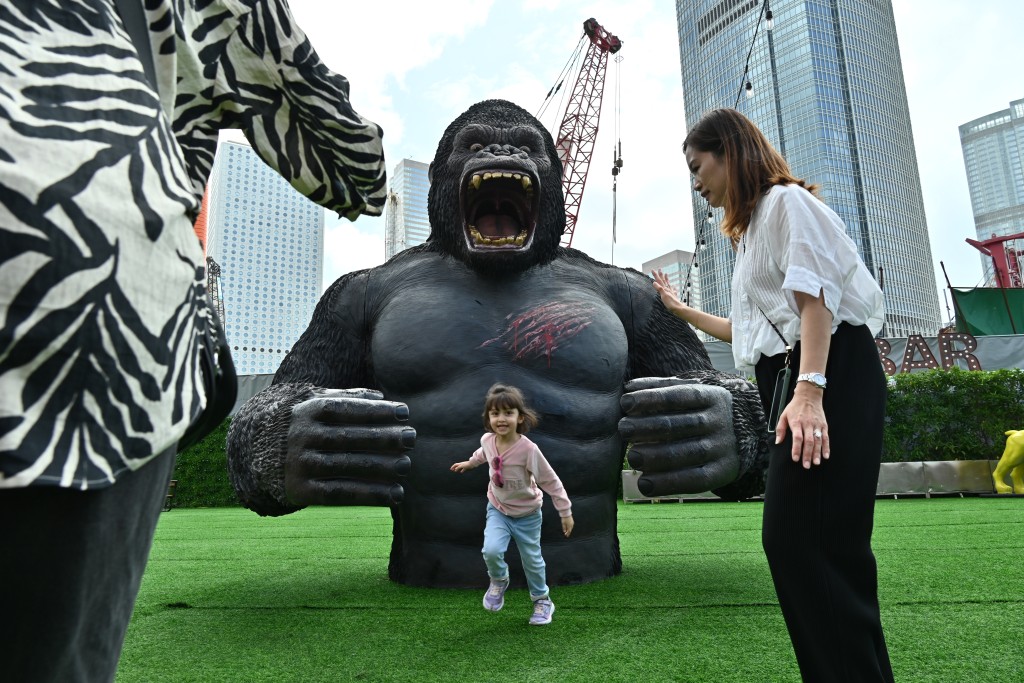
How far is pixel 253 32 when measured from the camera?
88cm

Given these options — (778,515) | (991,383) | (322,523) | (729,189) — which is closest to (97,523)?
(778,515)

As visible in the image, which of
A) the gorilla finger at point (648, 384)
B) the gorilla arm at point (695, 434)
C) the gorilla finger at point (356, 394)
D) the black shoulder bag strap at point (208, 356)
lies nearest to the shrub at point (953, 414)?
the gorilla arm at point (695, 434)

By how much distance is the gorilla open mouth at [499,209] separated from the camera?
2.70 metres

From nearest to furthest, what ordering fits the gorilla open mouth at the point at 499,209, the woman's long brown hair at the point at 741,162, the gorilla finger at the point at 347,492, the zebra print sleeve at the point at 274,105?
the zebra print sleeve at the point at 274,105
the woman's long brown hair at the point at 741,162
the gorilla finger at the point at 347,492
the gorilla open mouth at the point at 499,209

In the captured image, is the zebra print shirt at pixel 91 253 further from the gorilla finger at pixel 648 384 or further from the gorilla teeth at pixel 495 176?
the gorilla teeth at pixel 495 176

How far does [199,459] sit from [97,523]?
1178cm

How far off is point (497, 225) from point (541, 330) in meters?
0.51

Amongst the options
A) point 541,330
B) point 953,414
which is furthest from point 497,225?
point 953,414

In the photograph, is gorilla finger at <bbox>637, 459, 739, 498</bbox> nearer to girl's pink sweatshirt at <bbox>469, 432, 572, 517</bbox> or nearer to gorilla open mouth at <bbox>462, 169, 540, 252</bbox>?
girl's pink sweatshirt at <bbox>469, 432, 572, 517</bbox>

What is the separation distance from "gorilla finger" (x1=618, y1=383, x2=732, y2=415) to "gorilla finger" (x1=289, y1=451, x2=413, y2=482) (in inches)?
27.8

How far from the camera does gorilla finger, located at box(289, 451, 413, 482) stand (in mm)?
2105

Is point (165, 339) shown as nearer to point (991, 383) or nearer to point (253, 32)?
point (253, 32)

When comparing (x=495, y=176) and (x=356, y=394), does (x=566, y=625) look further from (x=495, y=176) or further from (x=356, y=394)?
(x=495, y=176)

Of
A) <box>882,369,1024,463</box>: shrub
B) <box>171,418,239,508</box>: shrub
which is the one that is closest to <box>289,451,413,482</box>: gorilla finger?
<box>882,369,1024,463</box>: shrub
